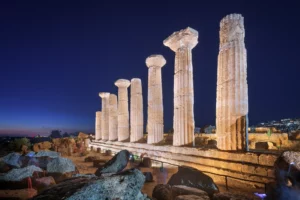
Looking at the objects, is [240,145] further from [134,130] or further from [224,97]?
[134,130]

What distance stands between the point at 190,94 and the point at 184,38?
108 inches

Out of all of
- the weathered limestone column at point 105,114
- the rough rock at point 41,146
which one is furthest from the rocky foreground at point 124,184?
the weathered limestone column at point 105,114

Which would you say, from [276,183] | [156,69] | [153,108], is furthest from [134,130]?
[276,183]

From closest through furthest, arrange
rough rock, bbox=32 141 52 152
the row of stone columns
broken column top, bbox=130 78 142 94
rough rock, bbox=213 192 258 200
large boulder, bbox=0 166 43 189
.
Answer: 1. rough rock, bbox=213 192 258 200
2. large boulder, bbox=0 166 43 189
3. the row of stone columns
4. broken column top, bbox=130 78 142 94
5. rough rock, bbox=32 141 52 152

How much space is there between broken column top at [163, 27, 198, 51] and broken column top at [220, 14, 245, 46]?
93.7 inches

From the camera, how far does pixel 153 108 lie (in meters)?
14.5

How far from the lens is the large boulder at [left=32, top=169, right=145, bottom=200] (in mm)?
3949

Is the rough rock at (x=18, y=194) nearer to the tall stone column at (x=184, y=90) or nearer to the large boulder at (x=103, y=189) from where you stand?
the large boulder at (x=103, y=189)

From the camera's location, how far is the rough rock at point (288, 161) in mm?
4125

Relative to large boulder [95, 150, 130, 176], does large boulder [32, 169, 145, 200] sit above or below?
above

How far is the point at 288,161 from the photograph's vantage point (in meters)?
4.27

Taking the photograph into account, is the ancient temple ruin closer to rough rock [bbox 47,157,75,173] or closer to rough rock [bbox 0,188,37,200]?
rough rock [bbox 47,157,75,173]

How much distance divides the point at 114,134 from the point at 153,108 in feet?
29.0

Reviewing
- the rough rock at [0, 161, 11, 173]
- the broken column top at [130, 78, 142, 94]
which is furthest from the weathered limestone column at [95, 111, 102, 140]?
the rough rock at [0, 161, 11, 173]
